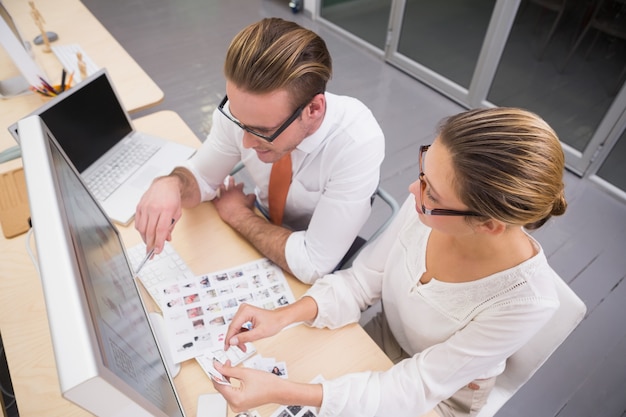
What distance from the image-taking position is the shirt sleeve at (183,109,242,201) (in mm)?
1405

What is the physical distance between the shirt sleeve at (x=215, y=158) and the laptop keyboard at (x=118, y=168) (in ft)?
0.76

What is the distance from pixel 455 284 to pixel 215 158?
91 cm

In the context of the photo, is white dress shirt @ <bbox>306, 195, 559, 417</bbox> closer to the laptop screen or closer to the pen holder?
the laptop screen

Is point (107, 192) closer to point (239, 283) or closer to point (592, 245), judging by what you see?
point (239, 283)

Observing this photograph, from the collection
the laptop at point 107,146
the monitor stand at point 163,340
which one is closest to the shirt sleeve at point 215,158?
the laptop at point 107,146

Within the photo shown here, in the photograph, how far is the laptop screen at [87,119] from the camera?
1.35m

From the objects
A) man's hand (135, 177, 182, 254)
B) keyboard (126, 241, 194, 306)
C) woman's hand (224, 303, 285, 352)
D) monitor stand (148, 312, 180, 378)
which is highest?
man's hand (135, 177, 182, 254)

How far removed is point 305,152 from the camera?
1.28 meters

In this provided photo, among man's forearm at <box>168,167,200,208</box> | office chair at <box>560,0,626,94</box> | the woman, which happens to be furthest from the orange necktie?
office chair at <box>560,0,626,94</box>

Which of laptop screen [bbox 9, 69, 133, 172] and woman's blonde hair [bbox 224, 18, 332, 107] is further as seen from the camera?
laptop screen [bbox 9, 69, 133, 172]

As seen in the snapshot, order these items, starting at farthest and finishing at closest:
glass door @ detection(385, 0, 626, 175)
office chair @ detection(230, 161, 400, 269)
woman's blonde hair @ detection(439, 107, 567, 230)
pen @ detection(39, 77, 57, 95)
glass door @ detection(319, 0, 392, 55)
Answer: glass door @ detection(319, 0, 392, 55), glass door @ detection(385, 0, 626, 175), pen @ detection(39, 77, 57, 95), office chair @ detection(230, 161, 400, 269), woman's blonde hair @ detection(439, 107, 567, 230)

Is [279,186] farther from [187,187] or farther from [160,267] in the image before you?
[160,267]

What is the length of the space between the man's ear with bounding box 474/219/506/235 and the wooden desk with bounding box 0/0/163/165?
164cm

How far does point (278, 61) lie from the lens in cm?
105
